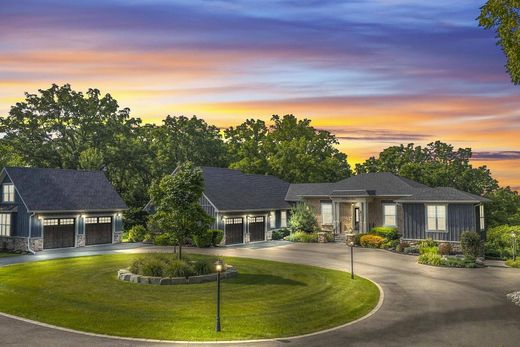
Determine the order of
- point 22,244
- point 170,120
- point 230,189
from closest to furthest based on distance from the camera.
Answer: point 22,244 → point 230,189 → point 170,120

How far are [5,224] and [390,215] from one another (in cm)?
3621

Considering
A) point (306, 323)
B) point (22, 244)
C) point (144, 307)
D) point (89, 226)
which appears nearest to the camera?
point (306, 323)

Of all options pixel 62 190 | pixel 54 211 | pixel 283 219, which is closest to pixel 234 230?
pixel 283 219

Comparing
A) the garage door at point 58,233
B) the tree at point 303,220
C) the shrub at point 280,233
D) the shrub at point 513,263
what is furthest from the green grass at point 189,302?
the shrub at point 280,233

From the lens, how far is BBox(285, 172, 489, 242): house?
40.9 metres

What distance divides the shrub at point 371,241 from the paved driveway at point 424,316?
10.3 metres

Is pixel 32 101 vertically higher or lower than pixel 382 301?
higher

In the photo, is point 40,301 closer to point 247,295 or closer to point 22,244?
point 247,295

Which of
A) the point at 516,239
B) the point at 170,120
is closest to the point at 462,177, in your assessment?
the point at 516,239

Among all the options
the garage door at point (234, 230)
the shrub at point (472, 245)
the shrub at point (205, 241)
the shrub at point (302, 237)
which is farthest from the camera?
the shrub at point (302, 237)

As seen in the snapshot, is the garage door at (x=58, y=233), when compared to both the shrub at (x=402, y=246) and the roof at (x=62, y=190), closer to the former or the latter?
the roof at (x=62, y=190)

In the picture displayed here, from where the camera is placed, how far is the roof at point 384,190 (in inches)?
1660

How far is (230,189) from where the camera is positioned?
2034 inches

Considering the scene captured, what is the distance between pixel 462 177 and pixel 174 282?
5198 cm
